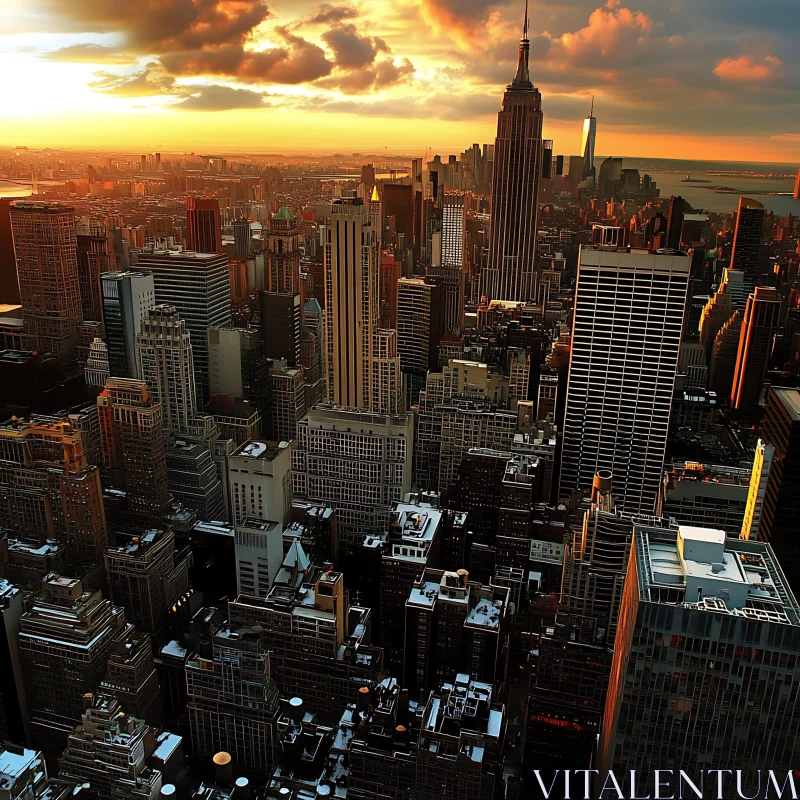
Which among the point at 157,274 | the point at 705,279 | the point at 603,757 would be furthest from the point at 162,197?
the point at 603,757

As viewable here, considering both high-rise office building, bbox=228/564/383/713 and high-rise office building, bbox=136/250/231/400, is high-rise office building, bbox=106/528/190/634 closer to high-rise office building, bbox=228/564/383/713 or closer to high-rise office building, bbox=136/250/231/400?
high-rise office building, bbox=228/564/383/713

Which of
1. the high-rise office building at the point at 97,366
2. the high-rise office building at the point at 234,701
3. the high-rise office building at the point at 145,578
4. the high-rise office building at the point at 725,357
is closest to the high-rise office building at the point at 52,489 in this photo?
→ the high-rise office building at the point at 145,578

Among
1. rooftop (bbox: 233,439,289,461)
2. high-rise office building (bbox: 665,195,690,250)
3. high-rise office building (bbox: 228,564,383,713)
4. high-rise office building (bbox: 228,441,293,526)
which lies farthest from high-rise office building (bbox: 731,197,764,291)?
high-rise office building (bbox: 228,564,383,713)

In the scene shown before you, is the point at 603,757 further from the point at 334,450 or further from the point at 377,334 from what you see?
the point at 377,334

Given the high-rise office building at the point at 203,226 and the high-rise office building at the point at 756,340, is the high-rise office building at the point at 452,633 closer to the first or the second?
the high-rise office building at the point at 756,340

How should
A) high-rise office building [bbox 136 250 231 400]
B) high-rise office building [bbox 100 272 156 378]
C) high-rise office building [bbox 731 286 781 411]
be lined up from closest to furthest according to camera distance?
high-rise office building [bbox 731 286 781 411] → high-rise office building [bbox 100 272 156 378] → high-rise office building [bbox 136 250 231 400]

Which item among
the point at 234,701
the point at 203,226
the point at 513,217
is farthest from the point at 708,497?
the point at 513,217
